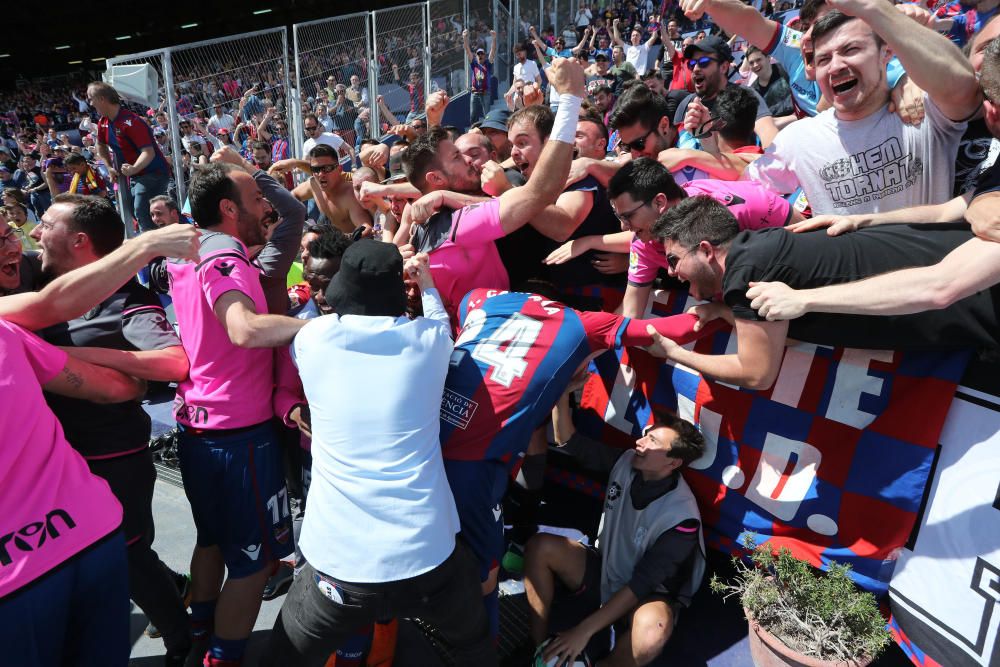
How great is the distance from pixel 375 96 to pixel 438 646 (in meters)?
8.65

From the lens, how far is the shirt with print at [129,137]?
285 inches

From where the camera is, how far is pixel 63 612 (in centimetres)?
198

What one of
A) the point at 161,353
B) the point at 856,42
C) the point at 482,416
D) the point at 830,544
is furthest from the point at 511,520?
the point at 856,42

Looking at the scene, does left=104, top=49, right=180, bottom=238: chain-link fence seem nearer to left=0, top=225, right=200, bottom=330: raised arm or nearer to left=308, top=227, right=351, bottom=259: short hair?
left=308, top=227, right=351, bottom=259: short hair

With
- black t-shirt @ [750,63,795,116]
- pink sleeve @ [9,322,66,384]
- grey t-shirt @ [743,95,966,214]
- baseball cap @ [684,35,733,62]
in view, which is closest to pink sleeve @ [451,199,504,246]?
grey t-shirt @ [743,95,966,214]

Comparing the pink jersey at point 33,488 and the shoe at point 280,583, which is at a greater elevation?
the pink jersey at point 33,488

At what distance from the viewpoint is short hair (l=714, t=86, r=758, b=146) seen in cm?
403

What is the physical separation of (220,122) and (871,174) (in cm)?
832

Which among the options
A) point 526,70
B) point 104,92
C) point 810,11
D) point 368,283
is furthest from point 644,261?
point 526,70

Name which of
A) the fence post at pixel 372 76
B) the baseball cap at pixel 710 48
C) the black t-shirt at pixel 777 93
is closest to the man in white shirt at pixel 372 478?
the baseball cap at pixel 710 48

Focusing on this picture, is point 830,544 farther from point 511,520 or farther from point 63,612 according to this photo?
point 63,612

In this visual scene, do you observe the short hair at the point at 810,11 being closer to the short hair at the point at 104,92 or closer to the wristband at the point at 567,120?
the wristband at the point at 567,120

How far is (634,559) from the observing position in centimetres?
282

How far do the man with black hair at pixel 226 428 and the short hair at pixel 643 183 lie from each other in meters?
1.63
